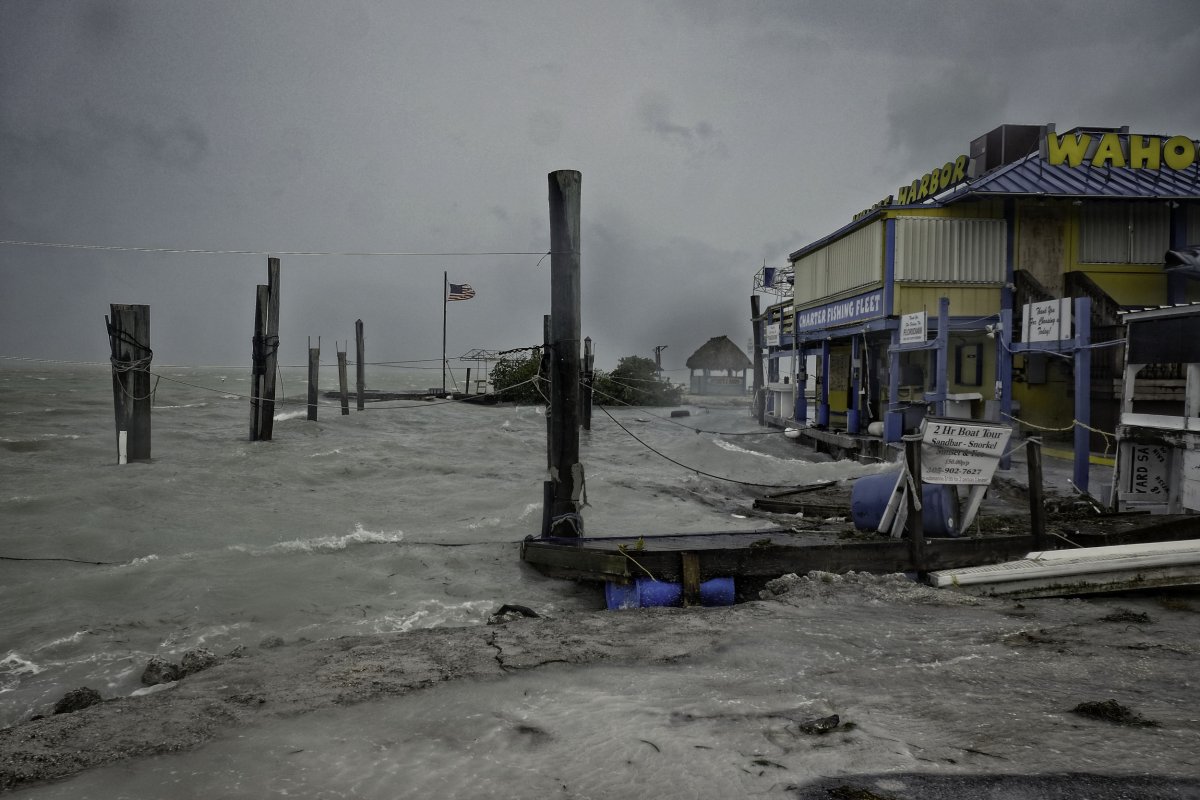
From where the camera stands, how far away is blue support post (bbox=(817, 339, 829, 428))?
79.2ft

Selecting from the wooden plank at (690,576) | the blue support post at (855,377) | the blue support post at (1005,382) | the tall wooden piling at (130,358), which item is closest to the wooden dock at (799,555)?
the wooden plank at (690,576)

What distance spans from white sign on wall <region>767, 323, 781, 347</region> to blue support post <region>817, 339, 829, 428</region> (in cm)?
452

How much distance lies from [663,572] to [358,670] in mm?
3330

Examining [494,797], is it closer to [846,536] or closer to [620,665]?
[620,665]

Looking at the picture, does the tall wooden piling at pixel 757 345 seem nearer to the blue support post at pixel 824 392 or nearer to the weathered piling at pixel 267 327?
the blue support post at pixel 824 392

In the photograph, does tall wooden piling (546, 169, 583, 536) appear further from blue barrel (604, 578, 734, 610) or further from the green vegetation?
the green vegetation

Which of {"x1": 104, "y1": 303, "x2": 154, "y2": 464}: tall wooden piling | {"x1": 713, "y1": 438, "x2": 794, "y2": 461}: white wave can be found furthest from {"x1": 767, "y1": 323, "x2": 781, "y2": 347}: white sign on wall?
{"x1": 104, "y1": 303, "x2": 154, "y2": 464}: tall wooden piling

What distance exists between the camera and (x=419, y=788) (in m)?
3.48

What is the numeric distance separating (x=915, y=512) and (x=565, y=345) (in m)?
4.09

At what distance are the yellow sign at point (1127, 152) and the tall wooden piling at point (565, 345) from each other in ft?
45.6

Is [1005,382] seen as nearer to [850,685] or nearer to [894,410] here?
[894,410]

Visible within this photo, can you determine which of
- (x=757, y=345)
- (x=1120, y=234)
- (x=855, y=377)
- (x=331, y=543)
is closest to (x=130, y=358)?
(x=331, y=543)

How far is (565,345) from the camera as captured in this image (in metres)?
8.46

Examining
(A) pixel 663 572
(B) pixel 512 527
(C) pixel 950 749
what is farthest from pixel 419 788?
(B) pixel 512 527
